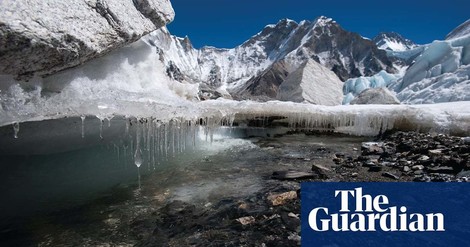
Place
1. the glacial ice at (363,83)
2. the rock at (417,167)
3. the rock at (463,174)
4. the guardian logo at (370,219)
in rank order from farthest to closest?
the glacial ice at (363,83) → the rock at (417,167) → the rock at (463,174) → the guardian logo at (370,219)

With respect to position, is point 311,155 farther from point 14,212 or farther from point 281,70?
point 281,70

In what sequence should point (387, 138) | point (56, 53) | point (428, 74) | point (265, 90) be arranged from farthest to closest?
1. point (265, 90)
2. point (428, 74)
3. point (387, 138)
4. point (56, 53)

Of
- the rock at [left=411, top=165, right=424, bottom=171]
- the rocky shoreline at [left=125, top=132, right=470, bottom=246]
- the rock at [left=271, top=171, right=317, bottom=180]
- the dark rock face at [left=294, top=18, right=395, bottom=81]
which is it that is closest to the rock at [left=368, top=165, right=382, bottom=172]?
the rocky shoreline at [left=125, top=132, right=470, bottom=246]

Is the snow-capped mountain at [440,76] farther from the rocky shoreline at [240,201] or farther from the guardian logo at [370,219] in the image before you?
the guardian logo at [370,219]

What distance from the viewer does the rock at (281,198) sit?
20.3 ft

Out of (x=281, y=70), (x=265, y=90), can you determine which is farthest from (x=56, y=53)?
(x=281, y=70)

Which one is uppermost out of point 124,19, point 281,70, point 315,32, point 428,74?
point 315,32

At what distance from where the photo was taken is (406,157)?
10125mm

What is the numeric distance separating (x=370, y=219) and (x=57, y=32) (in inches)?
239

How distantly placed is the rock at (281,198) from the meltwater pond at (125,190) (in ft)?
0.50

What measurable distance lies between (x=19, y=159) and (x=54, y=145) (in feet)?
2.73

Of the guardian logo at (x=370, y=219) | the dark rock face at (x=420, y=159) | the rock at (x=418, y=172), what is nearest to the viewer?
the guardian logo at (x=370, y=219)

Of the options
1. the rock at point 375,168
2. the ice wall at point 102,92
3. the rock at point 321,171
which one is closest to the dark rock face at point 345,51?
the rock at point 375,168

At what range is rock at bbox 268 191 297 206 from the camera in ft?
20.3
